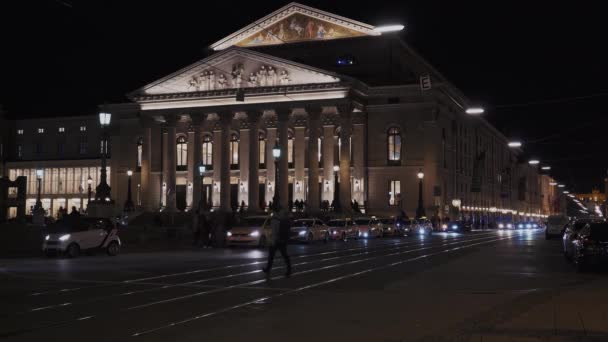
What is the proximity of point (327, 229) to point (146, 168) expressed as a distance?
39140mm

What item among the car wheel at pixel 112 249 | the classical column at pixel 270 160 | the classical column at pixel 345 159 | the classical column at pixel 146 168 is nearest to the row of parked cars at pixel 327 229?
the car wheel at pixel 112 249

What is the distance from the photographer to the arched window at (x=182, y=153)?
86250 millimetres

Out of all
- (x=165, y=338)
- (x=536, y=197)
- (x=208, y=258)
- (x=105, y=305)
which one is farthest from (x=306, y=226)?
(x=536, y=197)

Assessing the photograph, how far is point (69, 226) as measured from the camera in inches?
1238

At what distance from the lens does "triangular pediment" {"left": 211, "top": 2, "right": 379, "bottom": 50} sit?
8088cm

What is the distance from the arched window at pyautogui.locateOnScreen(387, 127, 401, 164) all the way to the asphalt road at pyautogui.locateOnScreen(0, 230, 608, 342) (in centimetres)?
5349

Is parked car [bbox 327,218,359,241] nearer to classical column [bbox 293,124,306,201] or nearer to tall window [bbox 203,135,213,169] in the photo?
classical column [bbox 293,124,306,201]

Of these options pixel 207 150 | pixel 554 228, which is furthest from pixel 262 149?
pixel 554 228

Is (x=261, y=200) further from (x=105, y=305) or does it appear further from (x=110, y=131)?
(x=105, y=305)

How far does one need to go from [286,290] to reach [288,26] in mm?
67219

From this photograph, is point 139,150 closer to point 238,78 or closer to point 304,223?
point 238,78

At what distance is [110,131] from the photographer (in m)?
91.2

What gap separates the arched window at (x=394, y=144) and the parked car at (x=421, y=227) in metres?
12.2

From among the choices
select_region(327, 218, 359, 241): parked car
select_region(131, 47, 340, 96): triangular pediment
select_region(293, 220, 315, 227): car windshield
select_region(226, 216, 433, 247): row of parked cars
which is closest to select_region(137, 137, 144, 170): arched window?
select_region(131, 47, 340, 96): triangular pediment
